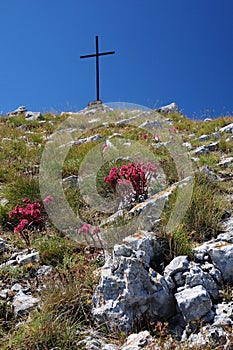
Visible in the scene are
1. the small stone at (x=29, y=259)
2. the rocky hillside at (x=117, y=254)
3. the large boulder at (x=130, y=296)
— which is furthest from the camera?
the small stone at (x=29, y=259)

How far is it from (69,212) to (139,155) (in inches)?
117

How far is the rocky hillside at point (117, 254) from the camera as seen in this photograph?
410 centimetres

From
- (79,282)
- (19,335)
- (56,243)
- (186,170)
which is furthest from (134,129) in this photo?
(19,335)

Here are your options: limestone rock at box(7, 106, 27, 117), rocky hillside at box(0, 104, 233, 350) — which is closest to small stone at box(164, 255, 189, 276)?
rocky hillside at box(0, 104, 233, 350)

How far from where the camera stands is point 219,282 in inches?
182

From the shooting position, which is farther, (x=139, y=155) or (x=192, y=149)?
(x=192, y=149)

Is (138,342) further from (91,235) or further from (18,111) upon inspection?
(18,111)

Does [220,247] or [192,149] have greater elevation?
[192,149]

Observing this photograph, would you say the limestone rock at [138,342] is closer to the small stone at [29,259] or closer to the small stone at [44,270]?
the small stone at [44,270]

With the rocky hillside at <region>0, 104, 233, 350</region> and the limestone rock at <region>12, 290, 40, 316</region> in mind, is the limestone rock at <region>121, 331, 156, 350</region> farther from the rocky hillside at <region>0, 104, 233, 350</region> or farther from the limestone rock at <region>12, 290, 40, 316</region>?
the limestone rock at <region>12, 290, 40, 316</region>

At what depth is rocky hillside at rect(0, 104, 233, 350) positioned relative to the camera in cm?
410

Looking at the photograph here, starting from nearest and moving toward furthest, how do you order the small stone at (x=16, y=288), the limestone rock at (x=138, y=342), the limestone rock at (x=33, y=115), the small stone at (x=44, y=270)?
the limestone rock at (x=138, y=342), the small stone at (x=16, y=288), the small stone at (x=44, y=270), the limestone rock at (x=33, y=115)

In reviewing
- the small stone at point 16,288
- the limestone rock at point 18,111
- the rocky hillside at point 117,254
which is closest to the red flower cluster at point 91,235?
the rocky hillside at point 117,254

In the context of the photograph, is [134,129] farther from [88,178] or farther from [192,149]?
[88,178]
